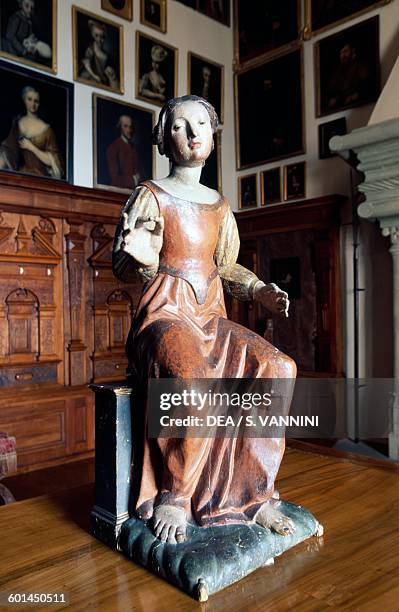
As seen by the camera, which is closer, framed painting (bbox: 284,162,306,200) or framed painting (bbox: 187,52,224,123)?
framed painting (bbox: 284,162,306,200)

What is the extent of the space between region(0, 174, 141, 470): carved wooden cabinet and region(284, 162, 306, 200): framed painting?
2.11 m

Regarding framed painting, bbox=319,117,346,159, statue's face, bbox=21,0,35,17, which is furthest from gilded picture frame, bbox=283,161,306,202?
statue's face, bbox=21,0,35,17

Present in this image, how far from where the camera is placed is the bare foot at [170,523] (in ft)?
5.79

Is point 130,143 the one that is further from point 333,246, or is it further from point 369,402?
point 369,402

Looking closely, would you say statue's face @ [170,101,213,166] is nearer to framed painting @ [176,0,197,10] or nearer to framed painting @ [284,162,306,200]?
framed painting @ [284,162,306,200]

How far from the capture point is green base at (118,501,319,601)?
1627 millimetres

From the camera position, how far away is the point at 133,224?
6.44 feet

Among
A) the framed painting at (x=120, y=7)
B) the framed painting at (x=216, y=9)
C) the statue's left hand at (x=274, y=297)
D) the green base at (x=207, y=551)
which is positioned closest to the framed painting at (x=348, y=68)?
the framed painting at (x=216, y=9)

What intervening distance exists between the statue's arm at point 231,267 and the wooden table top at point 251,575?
3.38 feet

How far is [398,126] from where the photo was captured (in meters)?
4.41

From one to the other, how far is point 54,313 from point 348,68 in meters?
4.14

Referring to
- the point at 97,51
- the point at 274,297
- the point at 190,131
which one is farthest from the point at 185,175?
the point at 97,51

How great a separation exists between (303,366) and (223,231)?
416 cm

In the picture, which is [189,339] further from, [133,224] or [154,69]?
[154,69]
